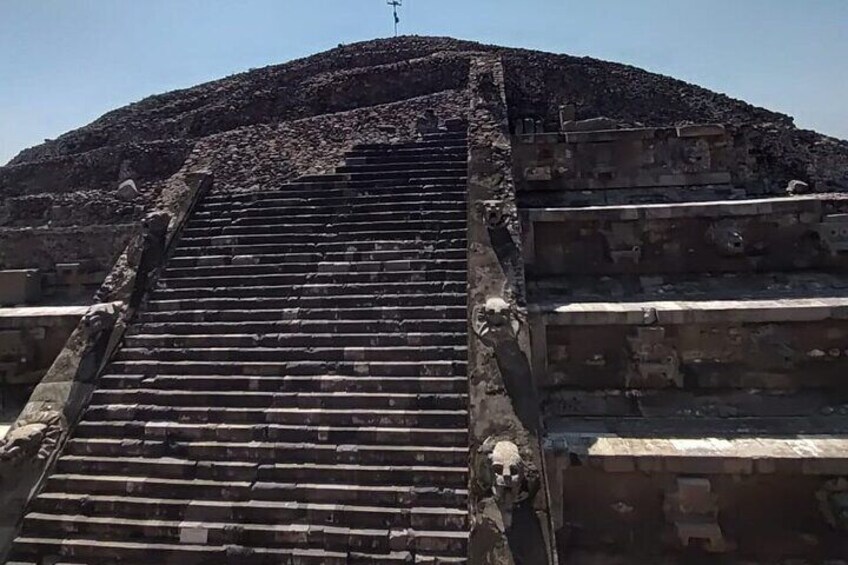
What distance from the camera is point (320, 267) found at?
842cm

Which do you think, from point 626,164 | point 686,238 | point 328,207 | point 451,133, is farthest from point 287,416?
point 626,164

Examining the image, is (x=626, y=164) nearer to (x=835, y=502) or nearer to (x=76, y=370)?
(x=835, y=502)

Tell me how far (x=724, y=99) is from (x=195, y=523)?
17381 mm

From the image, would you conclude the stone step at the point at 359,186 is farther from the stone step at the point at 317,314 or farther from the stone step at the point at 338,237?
the stone step at the point at 317,314

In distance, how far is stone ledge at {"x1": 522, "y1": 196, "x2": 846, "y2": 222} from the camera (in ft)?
26.7

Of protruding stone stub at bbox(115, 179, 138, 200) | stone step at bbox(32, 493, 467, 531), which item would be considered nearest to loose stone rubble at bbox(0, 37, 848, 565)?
stone step at bbox(32, 493, 467, 531)

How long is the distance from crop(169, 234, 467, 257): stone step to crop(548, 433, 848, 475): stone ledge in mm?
3442

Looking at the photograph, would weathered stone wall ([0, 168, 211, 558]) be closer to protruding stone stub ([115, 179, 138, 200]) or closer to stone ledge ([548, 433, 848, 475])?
protruding stone stub ([115, 179, 138, 200])

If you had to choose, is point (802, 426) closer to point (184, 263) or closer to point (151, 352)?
point (151, 352)

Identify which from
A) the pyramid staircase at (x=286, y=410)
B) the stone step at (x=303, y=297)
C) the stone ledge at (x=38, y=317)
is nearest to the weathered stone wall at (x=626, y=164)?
the pyramid staircase at (x=286, y=410)

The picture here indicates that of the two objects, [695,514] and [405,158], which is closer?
[695,514]

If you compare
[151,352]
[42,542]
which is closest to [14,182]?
[151,352]

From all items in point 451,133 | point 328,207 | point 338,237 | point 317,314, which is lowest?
point 317,314

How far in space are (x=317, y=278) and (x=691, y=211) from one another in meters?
5.55
